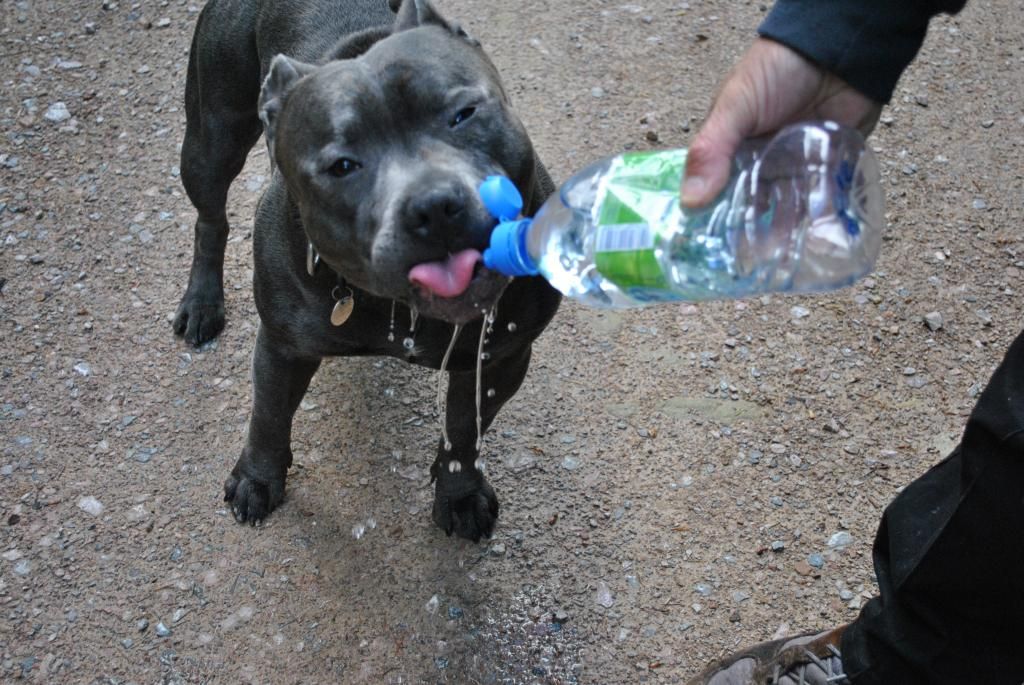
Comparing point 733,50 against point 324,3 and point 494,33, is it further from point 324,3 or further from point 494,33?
point 324,3

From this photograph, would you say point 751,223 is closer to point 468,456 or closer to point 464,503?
point 468,456

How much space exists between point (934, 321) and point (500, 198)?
2.51 meters

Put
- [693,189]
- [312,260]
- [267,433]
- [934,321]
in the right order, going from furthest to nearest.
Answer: [934,321], [267,433], [312,260], [693,189]

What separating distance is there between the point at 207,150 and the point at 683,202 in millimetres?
2521

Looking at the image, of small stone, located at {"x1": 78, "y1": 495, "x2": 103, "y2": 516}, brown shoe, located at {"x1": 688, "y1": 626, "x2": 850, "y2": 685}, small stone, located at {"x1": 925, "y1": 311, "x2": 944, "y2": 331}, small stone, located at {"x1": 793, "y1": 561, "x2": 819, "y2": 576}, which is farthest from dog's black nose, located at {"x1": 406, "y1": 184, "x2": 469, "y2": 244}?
small stone, located at {"x1": 925, "y1": 311, "x2": 944, "y2": 331}

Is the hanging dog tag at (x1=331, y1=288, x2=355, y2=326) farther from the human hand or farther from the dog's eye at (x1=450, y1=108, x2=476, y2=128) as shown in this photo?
the human hand

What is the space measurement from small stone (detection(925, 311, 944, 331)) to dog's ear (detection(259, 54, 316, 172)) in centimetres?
270

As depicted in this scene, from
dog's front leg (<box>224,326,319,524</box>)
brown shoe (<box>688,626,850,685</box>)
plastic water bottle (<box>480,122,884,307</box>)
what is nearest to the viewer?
plastic water bottle (<box>480,122,884,307</box>)

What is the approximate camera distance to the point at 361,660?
3.46 meters

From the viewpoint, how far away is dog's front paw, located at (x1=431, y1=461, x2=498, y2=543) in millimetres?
3674

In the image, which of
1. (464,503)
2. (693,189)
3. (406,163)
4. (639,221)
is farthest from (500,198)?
(464,503)

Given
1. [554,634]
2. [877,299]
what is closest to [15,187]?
[554,634]

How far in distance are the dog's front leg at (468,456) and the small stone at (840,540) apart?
1.19 m

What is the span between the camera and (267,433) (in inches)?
142
